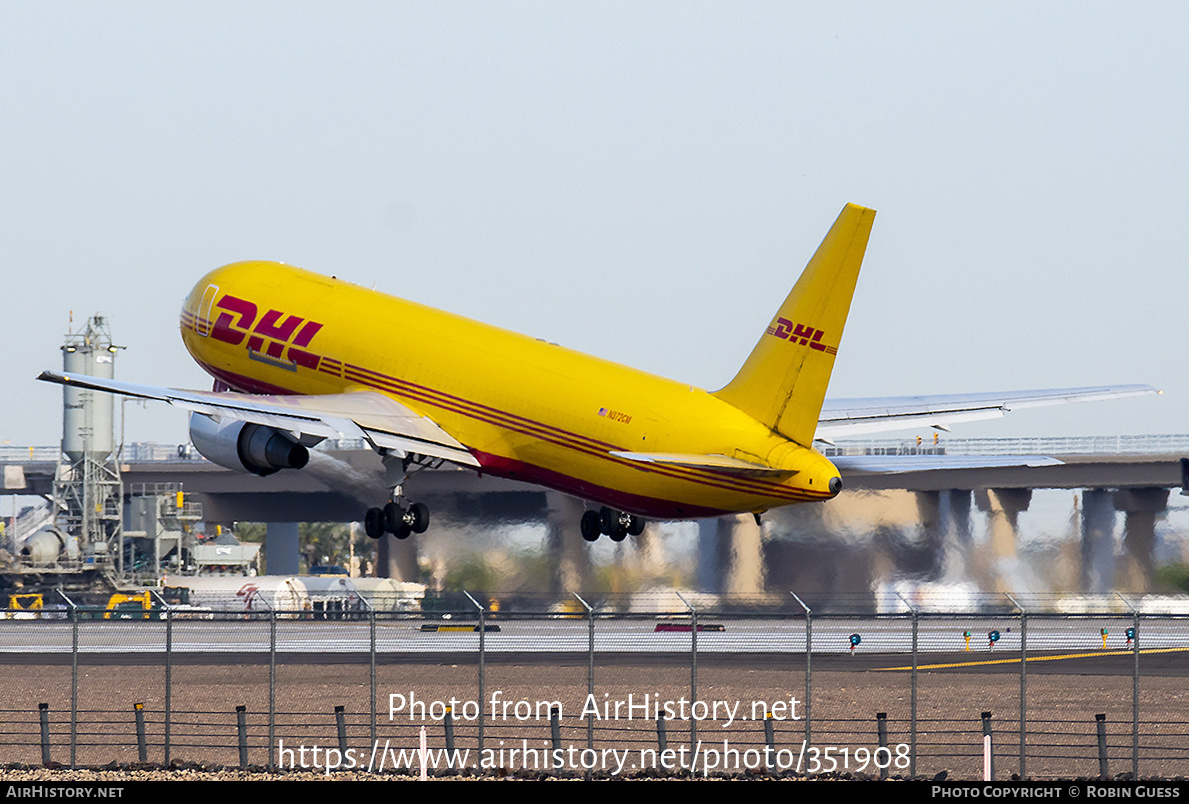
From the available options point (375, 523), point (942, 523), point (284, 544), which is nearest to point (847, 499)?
point (942, 523)

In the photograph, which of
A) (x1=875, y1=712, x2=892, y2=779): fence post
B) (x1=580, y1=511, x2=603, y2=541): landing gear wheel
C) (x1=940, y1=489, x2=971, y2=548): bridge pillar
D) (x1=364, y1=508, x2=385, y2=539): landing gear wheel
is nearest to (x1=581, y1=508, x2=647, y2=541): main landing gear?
(x1=580, y1=511, x2=603, y2=541): landing gear wheel

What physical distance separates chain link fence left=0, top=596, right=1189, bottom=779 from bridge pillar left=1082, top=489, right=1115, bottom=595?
Answer: 94 centimetres

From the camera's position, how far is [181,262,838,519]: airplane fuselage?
39.8 metres

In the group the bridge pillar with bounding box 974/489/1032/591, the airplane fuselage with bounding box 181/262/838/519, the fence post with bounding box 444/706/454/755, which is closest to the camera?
the fence post with bounding box 444/706/454/755

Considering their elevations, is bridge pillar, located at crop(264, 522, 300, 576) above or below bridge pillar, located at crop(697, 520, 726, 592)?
above

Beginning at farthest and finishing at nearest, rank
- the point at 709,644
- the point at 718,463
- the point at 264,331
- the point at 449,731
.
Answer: the point at 709,644 → the point at 264,331 → the point at 718,463 → the point at 449,731

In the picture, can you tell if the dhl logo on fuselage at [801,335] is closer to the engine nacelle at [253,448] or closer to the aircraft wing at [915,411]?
the aircraft wing at [915,411]

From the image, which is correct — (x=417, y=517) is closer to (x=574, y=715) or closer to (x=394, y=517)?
(x=394, y=517)

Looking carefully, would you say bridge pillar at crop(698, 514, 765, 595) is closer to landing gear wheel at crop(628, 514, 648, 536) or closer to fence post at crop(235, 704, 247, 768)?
landing gear wheel at crop(628, 514, 648, 536)

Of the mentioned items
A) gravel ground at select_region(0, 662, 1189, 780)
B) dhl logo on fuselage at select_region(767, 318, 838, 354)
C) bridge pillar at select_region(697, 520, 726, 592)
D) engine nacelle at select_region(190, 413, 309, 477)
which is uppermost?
dhl logo on fuselage at select_region(767, 318, 838, 354)

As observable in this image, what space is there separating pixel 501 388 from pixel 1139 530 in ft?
84.3

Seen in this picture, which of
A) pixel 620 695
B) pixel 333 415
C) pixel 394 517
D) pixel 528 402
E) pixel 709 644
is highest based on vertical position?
pixel 528 402

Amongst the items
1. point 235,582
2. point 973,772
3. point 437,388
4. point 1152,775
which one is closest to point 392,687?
→ point 437,388

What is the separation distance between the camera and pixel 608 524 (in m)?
48.4
